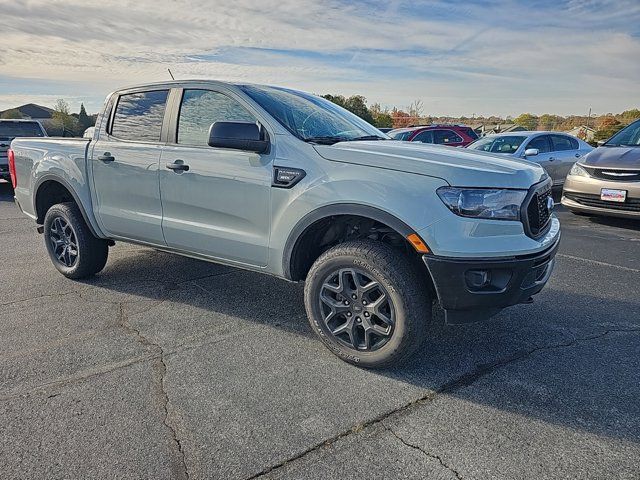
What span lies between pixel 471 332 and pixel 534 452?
4.28ft

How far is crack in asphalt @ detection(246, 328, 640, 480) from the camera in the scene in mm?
2115

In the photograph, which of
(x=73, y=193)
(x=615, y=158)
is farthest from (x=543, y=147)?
(x=73, y=193)

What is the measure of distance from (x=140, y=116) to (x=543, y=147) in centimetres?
862

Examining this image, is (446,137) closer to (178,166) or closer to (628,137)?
(628,137)

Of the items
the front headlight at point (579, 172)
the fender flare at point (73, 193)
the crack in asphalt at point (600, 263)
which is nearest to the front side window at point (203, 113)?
the fender flare at point (73, 193)

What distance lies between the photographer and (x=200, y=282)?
175 inches

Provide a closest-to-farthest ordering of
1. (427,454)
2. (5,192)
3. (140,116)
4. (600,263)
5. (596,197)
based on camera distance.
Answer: (427,454) → (140,116) → (600,263) → (596,197) → (5,192)

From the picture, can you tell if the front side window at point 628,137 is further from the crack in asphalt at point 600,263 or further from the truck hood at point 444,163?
the truck hood at point 444,163

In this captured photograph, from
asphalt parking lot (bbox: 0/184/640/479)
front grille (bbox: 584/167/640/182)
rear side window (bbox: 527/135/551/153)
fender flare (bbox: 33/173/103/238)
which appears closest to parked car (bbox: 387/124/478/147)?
rear side window (bbox: 527/135/551/153)

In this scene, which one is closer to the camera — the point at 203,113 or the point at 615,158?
the point at 203,113

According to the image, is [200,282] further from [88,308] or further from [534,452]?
[534,452]

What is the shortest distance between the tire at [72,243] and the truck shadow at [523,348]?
8.0 inches

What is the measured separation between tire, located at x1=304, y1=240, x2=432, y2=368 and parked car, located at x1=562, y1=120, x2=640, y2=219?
5276mm

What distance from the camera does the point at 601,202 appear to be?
679cm
